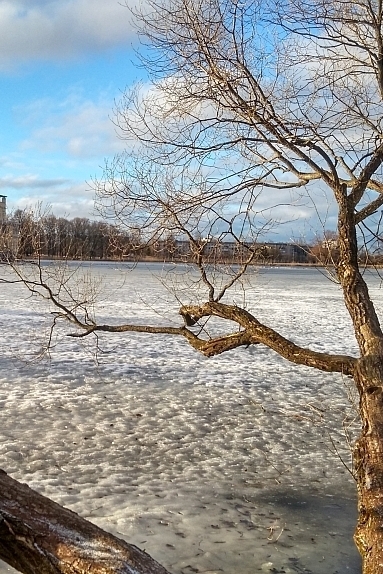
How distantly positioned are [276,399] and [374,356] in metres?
5.83

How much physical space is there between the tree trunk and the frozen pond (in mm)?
1026

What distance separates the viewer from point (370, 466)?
4461 millimetres

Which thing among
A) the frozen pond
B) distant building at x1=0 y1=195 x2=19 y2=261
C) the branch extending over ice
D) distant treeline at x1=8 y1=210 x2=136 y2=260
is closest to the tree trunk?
the branch extending over ice

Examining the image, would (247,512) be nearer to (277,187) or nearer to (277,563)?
(277,563)

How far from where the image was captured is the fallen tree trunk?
9.14 ft

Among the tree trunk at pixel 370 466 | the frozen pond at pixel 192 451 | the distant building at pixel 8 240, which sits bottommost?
the frozen pond at pixel 192 451

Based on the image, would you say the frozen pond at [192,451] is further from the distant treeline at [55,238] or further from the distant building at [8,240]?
the distant building at [8,240]

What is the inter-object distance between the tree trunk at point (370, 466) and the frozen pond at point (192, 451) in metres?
1.03

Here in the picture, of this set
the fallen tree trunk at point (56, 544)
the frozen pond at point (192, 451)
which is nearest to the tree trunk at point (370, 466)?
the frozen pond at point (192, 451)

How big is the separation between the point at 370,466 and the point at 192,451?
379 cm

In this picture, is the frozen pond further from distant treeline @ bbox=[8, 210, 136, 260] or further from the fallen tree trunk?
the fallen tree trunk

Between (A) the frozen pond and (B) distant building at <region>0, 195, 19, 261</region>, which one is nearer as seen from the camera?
(A) the frozen pond

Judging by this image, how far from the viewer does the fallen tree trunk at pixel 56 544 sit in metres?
2.79

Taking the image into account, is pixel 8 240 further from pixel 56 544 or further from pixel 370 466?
pixel 56 544
